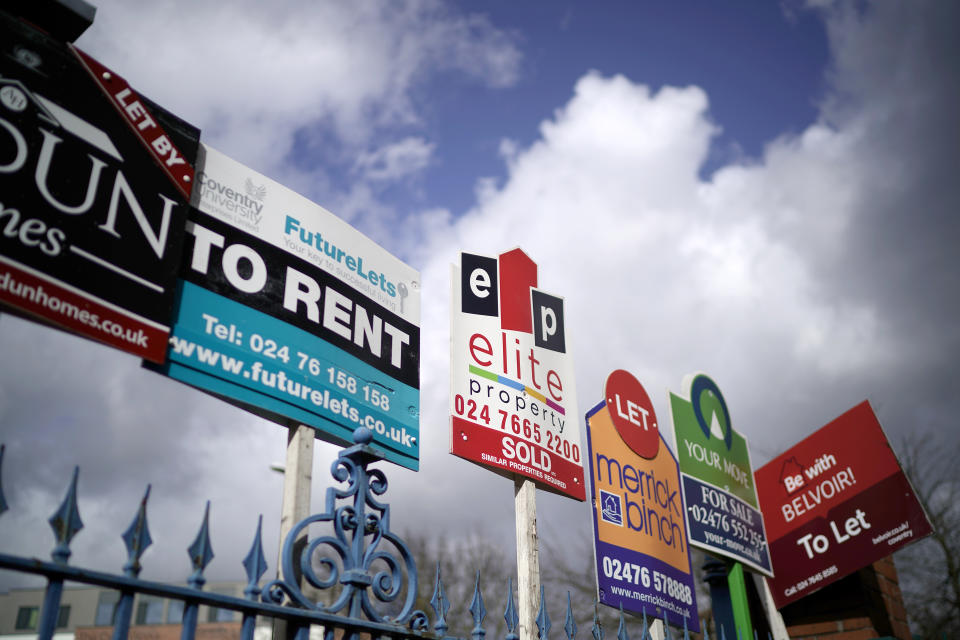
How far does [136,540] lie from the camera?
8.72ft

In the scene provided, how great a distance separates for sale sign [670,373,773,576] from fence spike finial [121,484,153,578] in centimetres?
643

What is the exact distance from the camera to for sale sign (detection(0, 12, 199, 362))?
365 cm

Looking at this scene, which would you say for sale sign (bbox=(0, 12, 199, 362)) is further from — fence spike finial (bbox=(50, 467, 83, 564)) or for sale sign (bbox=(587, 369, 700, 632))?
for sale sign (bbox=(587, 369, 700, 632))

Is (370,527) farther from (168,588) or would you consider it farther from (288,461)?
(288,461)

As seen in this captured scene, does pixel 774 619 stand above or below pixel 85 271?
below

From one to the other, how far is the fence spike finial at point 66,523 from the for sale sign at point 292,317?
1.64m

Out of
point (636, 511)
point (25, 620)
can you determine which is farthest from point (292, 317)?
point (25, 620)

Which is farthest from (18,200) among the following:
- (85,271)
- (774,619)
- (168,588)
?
(774,619)

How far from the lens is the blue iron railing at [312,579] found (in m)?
2.50

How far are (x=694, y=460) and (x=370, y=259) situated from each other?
4664 millimetres

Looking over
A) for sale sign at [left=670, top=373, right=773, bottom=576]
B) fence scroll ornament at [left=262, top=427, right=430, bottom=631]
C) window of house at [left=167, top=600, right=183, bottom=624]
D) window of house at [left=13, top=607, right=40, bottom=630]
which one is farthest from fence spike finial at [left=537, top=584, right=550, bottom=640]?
window of house at [left=13, top=607, right=40, bottom=630]

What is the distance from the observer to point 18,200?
365 cm

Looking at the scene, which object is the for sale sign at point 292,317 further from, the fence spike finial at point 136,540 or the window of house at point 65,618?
the window of house at point 65,618

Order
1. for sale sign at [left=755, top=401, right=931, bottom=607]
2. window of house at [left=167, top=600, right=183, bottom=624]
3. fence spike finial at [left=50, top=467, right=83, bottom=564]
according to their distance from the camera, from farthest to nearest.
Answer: window of house at [left=167, top=600, right=183, bottom=624] → for sale sign at [left=755, top=401, right=931, bottom=607] → fence spike finial at [left=50, top=467, right=83, bottom=564]
